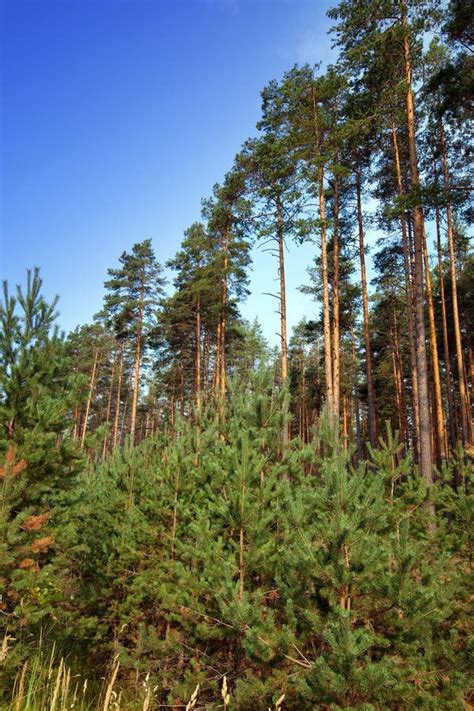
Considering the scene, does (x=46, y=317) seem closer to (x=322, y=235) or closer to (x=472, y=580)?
(x=472, y=580)

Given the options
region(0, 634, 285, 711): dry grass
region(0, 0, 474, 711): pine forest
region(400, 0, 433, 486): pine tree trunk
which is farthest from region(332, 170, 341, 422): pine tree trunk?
region(0, 634, 285, 711): dry grass

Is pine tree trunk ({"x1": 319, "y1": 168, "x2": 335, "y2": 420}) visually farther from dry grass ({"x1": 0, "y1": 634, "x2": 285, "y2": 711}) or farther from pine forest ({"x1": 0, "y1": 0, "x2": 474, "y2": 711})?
dry grass ({"x1": 0, "y1": 634, "x2": 285, "y2": 711})

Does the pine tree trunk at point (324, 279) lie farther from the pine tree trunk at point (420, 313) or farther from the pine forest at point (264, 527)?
the pine tree trunk at point (420, 313)

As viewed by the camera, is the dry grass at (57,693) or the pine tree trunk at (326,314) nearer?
the dry grass at (57,693)

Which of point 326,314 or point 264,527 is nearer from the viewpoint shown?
point 264,527

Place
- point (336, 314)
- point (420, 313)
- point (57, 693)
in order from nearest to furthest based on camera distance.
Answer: point (57, 693)
point (420, 313)
point (336, 314)

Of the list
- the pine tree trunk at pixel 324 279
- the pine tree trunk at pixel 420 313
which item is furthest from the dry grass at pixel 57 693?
the pine tree trunk at pixel 324 279

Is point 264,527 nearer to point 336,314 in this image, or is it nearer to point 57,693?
point 57,693

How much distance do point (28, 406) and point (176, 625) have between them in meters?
4.81

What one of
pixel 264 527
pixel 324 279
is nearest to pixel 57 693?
pixel 264 527

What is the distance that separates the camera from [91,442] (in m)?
6.92

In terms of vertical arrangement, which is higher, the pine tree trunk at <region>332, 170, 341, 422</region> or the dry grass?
the pine tree trunk at <region>332, 170, 341, 422</region>

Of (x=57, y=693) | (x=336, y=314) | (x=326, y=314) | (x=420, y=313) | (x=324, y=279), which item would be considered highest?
(x=324, y=279)

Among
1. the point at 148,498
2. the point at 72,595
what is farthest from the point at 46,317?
the point at 72,595
